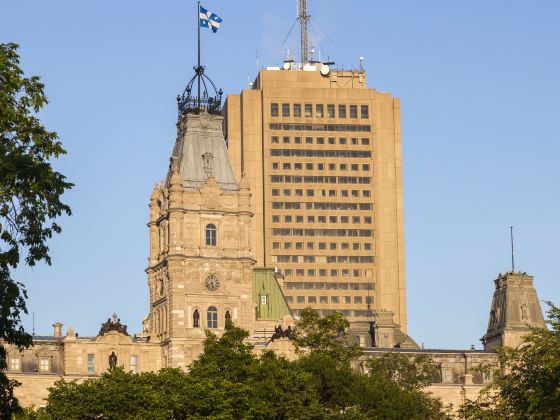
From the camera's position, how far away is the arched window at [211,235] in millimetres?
187375

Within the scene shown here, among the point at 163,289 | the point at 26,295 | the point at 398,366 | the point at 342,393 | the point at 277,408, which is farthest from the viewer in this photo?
the point at 163,289

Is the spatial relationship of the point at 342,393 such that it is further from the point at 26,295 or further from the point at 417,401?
the point at 26,295

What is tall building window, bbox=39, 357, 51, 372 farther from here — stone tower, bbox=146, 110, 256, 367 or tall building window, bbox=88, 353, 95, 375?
stone tower, bbox=146, 110, 256, 367

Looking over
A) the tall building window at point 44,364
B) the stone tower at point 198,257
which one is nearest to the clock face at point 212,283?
the stone tower at point 198,257

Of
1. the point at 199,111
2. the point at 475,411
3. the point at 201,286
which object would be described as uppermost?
the point at 199,111

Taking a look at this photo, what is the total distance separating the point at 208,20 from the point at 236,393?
236 ft

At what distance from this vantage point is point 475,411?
420ft

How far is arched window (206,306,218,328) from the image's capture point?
185 metres

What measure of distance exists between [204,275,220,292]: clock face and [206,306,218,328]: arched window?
90.8 inches

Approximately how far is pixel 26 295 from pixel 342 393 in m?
83.9

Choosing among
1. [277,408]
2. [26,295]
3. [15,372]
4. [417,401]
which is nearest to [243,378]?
[277,408]

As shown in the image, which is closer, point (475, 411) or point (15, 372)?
point (475, 411)

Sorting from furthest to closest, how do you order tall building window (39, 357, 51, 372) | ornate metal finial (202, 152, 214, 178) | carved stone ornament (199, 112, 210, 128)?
carved stone ornament (199, 112, 210, 128) < ornate metal finial (202, 152, 214, 178) < tall building window (39, 357, 51, 372)

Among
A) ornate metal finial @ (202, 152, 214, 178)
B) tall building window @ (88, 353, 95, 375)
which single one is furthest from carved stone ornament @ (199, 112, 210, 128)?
tall building window @ (88, 353, 95, 375)
